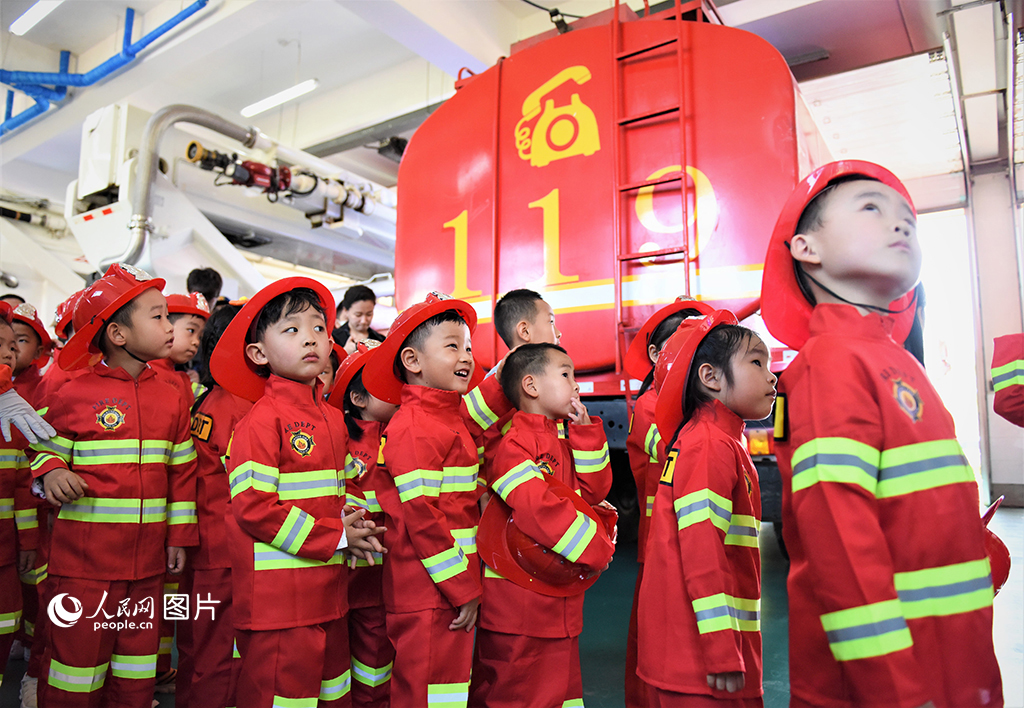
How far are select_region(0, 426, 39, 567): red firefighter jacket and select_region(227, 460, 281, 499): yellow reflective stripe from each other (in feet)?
4.39

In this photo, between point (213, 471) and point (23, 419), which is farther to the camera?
point (213, 471)

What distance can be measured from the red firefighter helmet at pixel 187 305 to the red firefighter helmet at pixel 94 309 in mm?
602

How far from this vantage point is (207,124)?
19.0 feet

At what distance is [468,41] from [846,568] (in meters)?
5.66

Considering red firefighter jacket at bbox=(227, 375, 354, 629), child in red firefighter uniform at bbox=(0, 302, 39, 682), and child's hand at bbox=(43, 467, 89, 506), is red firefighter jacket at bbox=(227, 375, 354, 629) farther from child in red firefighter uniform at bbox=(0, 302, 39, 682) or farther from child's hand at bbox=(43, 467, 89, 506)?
child in red firefighter uniform at bbox=(0, 302, 39, 682)

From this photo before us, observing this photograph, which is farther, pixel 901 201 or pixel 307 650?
pixel 307 650

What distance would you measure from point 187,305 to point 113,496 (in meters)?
1.08

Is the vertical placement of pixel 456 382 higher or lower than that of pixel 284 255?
lower

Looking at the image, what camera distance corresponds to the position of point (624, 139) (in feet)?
10.5

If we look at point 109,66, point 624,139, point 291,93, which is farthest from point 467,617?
point 291,93

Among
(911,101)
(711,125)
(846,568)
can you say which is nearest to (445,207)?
(711,125)

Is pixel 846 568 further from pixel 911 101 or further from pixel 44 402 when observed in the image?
pixel 911 101

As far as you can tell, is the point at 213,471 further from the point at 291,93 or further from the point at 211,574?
the point at 291,93

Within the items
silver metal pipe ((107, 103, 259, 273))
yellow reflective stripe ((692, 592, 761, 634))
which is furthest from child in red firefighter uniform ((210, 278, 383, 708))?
silver metal pipe ((107, 103, 259, 273))
